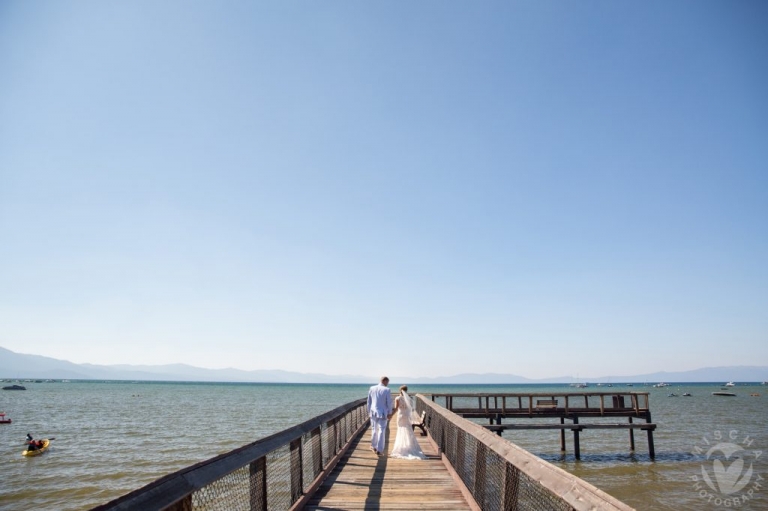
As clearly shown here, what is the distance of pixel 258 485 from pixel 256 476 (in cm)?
14

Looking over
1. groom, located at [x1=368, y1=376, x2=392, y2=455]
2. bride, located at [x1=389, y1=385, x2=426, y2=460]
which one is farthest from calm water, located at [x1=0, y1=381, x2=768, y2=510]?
bride, located at [x1=389, y1=385, x2=426, y2=460]

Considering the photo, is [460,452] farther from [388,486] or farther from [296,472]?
[296,472]

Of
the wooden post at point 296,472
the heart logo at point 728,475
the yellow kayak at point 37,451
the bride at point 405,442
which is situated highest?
the wooden post at point 296,472

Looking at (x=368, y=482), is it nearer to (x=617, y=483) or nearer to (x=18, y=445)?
(x=617, y=483)

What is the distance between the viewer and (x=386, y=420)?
9.98m

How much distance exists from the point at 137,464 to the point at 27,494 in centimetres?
415

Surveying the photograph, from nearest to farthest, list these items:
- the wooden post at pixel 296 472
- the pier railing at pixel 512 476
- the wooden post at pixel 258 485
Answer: the pier railing at pixel 512 476, the wooden post at pixel 258 485, the wooden post at pixel 296 472

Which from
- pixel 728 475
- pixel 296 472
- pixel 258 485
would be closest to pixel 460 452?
pixel 296 472

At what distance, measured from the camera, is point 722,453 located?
81.0 feet

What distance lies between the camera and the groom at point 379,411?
982 centimetres

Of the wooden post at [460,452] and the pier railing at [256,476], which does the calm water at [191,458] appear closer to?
the pier railing at [256,476]

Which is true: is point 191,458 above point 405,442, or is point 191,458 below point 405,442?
below

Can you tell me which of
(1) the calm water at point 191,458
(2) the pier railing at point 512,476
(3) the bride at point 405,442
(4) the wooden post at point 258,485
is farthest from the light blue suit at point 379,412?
(1) the calm water at point 191,458

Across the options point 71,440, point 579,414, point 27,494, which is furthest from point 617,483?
point 71,440
